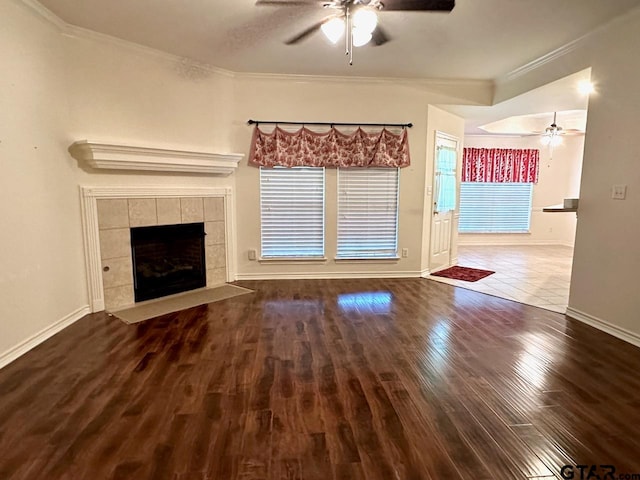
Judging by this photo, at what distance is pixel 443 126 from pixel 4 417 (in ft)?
18.5

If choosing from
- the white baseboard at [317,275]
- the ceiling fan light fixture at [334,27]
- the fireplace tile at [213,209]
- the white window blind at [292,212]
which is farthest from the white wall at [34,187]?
the ceiling fan light fixture at [334,27]

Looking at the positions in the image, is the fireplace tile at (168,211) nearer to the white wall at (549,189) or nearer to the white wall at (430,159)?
the white wall at (430,159)

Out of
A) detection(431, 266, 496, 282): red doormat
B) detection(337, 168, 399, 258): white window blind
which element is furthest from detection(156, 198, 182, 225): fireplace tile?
detection(431, 266, 496, 282): red doormat

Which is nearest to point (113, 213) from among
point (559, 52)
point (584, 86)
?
point (559, 52)

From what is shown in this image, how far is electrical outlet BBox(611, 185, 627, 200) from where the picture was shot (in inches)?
123

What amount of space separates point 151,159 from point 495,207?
7.55 meters

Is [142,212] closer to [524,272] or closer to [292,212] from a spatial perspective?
[292,212]

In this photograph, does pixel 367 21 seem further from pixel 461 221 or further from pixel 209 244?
pixel 461 221

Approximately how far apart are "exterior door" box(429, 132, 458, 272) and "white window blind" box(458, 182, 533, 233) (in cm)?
276

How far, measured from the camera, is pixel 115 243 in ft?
12.5

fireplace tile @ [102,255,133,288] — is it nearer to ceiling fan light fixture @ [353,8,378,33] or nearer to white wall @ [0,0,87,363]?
white wall @ [0,0,87,363]

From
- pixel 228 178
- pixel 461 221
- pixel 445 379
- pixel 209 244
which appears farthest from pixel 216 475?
pixel 461 221

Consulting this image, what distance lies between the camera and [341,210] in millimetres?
5117

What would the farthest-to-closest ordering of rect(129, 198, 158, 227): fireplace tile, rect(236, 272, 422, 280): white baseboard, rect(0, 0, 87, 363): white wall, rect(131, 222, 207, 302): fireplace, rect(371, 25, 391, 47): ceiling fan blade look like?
1. rect(236, 272, 422, 280): white baseboard
2. rect(131, 222, 207, 302): fireplace
3. rect(129, 198, 158, 227): fireplace tile
4. rect(371, 25, 391, 47): ceiling fan blade
5. rect(0, 0, 87, 363): white wall
